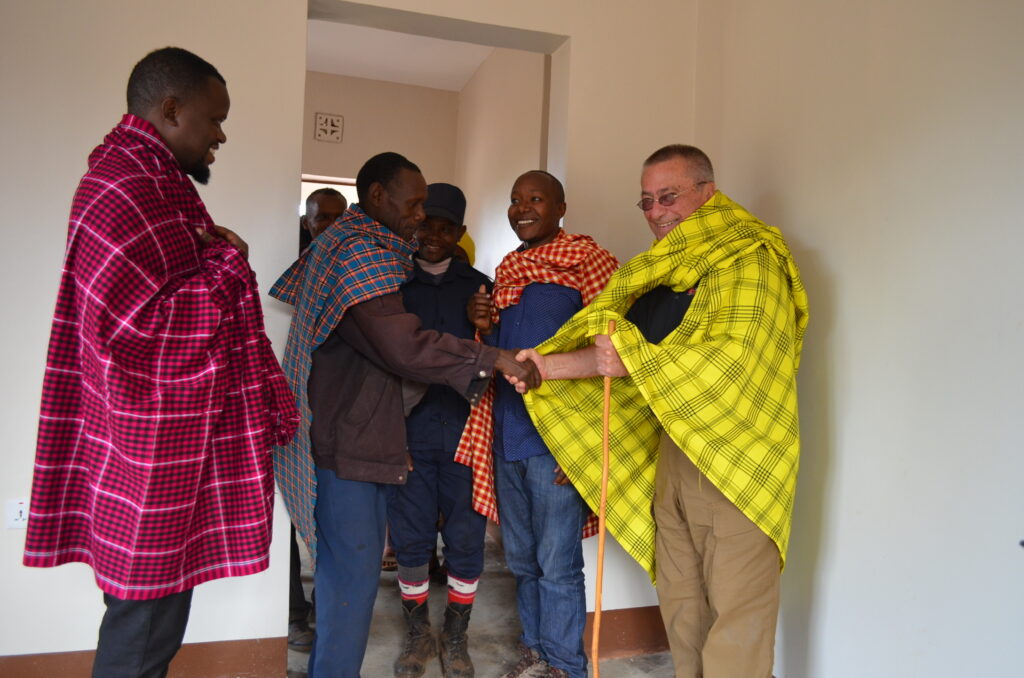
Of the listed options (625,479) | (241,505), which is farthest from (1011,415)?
(241,505)

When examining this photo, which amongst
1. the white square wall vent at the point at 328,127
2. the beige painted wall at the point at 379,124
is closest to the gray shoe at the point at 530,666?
the beige painted wall at the point at 379,124

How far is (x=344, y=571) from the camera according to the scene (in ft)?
7.35

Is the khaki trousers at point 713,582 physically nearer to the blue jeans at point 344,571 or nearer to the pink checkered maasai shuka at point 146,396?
the blue jeans at point 344,571

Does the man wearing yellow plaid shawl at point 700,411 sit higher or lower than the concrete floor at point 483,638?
higher

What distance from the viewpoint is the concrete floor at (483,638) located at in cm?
277

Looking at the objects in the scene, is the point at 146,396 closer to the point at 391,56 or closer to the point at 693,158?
the point at 693,158

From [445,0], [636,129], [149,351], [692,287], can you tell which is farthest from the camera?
[636,129]

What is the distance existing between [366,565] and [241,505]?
2.13ft

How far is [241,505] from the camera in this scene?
5.54 ft

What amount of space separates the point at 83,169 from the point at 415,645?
195 centimetres

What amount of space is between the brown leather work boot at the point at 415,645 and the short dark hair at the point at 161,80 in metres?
1.87

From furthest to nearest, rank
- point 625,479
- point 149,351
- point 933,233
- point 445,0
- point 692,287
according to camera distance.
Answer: point 445,0 < point 625,479 < point 692,287 < point 933,233 < point 149,351

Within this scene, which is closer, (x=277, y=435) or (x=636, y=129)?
(x=277, y=435)

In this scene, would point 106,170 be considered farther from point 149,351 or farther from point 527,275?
point 527,275
